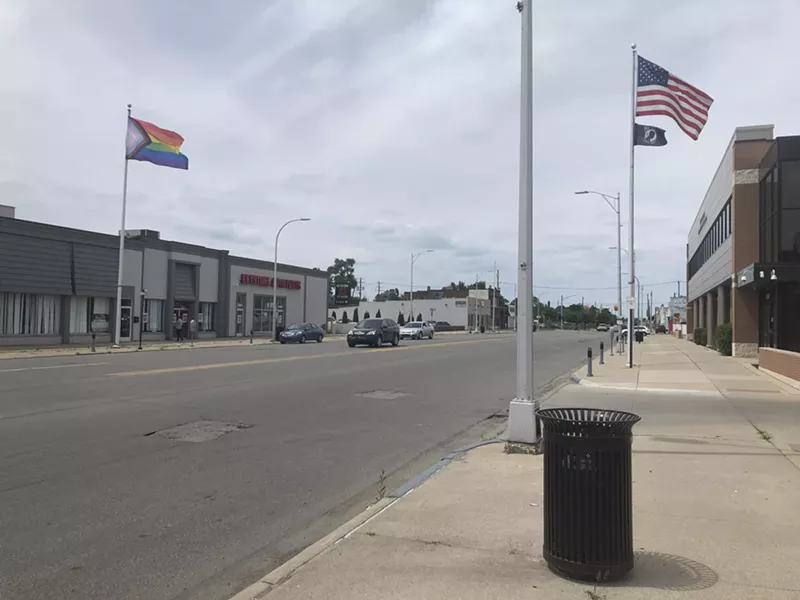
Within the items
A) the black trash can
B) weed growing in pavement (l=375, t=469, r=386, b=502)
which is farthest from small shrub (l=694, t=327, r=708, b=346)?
the black trash can

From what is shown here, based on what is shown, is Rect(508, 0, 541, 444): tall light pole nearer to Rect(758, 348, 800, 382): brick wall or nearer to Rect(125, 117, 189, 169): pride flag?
Rect(758, 348, 800, 382): brick wall

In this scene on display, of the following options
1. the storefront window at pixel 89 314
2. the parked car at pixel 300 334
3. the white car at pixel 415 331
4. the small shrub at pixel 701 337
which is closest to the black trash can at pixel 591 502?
the storefront window at pixel 89 314

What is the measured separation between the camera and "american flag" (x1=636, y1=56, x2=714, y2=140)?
15695 mm

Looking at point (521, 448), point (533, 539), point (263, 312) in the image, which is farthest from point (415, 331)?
point (533, 539)

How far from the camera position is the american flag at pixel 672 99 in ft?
51.5

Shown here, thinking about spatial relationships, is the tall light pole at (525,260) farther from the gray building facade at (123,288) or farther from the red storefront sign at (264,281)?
the red storefront sign at (264,281)

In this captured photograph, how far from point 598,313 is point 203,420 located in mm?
176745

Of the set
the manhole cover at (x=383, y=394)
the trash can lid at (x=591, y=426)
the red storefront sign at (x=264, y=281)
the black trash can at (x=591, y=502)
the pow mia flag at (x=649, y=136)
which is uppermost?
the pow mia flag at (x=649, y=136)

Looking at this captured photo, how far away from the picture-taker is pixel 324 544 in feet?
15.6

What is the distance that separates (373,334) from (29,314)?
704 inches

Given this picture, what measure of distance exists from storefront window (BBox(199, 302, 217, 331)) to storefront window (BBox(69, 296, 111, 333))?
29.3 feet

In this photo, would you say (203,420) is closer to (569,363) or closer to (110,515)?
(110,515)

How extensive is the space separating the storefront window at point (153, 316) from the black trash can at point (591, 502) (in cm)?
3952

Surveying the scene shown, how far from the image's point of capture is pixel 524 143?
8.23 meters
